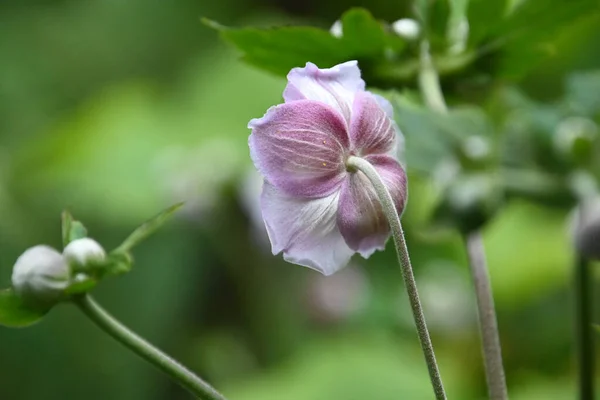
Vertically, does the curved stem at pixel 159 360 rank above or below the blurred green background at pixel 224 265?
above

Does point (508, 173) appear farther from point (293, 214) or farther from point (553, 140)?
point (293, 214)

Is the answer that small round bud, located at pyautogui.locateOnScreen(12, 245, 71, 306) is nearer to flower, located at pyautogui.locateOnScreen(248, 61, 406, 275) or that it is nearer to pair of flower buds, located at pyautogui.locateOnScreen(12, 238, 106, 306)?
pair of flower buds, located at pyautogui.locateOnScreen(12, 238, 106, 306)

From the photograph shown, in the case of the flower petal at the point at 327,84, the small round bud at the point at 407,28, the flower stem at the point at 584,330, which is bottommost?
the flower stem at the point at 584,330

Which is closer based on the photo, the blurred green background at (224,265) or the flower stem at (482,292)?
the flower stem at (482,292)

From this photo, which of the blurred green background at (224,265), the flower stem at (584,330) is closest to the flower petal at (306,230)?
the flower stem at (584,330)

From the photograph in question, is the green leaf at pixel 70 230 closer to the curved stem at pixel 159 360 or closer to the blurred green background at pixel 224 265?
the curved stem at pixel 159 360

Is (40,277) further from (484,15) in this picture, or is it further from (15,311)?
(484,15)

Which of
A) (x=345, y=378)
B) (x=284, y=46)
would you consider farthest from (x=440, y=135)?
(x=345, y=378)

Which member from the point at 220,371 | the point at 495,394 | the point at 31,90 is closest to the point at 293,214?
the point at 495,394
